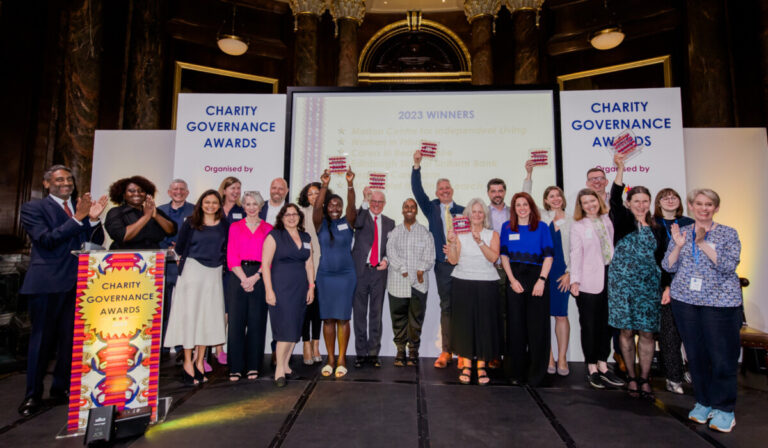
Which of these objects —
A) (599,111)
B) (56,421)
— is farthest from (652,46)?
(56,421)

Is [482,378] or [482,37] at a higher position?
[482,37]

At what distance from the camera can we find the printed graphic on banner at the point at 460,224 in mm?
3620

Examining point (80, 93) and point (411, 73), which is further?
point (411, 73)

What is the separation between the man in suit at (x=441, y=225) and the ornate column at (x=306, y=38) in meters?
4.39

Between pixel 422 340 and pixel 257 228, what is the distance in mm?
2274

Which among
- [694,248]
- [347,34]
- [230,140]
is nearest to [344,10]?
[347,34]

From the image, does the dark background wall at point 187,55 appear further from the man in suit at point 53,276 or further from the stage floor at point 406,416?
the stage floor at point 406,416

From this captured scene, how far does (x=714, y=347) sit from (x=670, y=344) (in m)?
0.84

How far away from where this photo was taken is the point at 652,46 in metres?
6.98

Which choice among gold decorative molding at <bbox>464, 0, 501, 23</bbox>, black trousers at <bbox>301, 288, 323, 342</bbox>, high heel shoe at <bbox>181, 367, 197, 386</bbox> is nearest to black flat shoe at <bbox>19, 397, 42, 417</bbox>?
high heel shoe at <bbox>181, 367, 197, 386</bbox>

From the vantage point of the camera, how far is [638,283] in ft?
11.1

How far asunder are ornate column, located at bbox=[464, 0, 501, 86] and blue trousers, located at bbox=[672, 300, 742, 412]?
612 centimetres

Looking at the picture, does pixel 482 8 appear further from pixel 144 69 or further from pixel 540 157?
pixel 144 69

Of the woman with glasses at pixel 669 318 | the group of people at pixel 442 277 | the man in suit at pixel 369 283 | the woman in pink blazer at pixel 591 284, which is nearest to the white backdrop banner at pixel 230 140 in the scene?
the group of people at pixel 442 277
